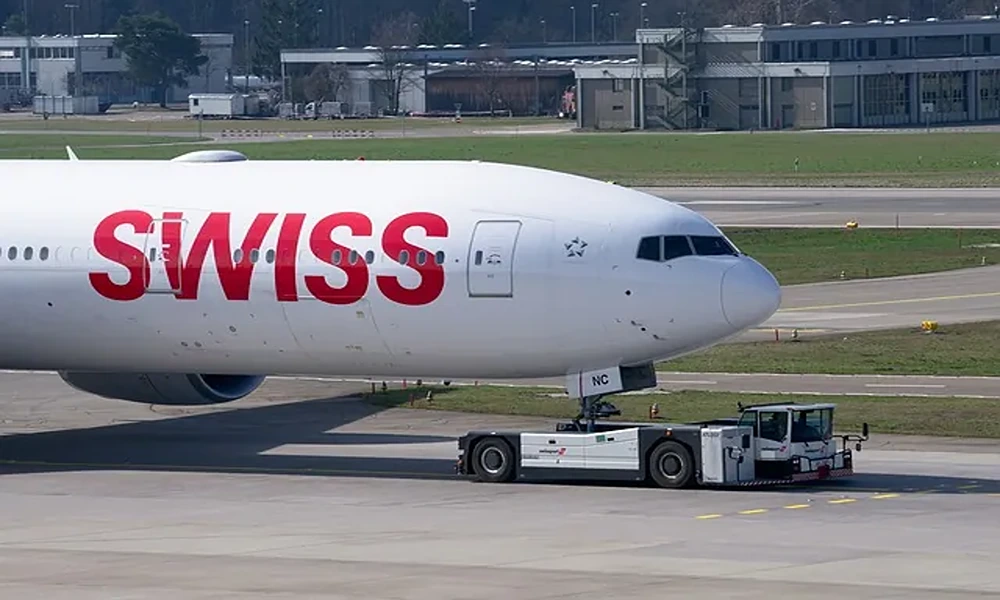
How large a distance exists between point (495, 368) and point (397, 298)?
2271 millimetres

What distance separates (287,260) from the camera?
134 feet

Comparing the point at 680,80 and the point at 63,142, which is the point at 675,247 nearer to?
the point at 63,142

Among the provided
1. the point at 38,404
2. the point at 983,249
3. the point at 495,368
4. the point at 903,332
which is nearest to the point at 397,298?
the point at 495,368

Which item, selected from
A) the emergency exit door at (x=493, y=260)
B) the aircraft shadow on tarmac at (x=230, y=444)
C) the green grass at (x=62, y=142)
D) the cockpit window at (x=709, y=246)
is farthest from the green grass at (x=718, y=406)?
the green grass at (x=62, y=142)

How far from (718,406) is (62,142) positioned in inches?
4976

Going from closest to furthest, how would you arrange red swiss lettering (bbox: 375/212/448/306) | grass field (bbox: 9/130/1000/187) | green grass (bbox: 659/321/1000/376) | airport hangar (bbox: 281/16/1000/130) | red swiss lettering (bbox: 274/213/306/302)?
red swiss lettering (bbox: 375/212/448/306), red swiss lettering (bbox: 274/213/306/302), green grass (bbox: 659/321/1000/376), grass field (bbox: 9/130/1000/187), airport hangar (bbox: 281/16/1000/130)

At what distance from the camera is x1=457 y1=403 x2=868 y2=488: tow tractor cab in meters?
38.6

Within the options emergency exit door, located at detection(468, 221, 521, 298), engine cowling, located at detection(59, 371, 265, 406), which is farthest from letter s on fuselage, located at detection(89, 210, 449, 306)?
engine cowling, located at detection(59, 371, 265, 406)

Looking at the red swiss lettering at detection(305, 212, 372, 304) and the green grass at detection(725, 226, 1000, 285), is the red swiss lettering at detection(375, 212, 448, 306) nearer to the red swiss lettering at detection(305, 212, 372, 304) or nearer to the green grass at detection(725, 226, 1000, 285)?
the red swiss lettering at detection(305, 212, 372, 304)

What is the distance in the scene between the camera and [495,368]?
4047 cm

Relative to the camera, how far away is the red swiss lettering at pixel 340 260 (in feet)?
132

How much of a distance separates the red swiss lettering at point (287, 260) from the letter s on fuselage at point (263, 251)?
0.02m

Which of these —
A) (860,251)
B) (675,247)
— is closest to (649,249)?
(675,247)

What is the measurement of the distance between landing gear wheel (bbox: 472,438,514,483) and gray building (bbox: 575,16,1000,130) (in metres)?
149
